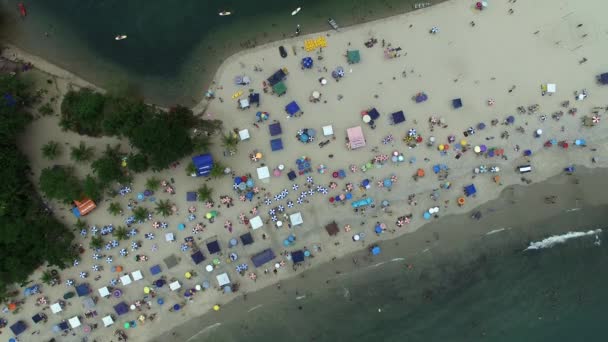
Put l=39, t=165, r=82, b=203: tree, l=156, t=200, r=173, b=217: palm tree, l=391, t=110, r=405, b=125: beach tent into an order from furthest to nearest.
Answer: l=391, t=110, r=405, b=125: beach tent, l=156, t=200, r=173, b=217: palm tree, l=39, t=165, r=82, b=203: tree

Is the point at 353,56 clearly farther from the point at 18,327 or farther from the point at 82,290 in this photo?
the point at 18,327

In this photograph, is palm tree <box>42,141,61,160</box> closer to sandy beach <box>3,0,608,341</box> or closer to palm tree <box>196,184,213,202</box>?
sandy beach <box>3,0,608,341</box>

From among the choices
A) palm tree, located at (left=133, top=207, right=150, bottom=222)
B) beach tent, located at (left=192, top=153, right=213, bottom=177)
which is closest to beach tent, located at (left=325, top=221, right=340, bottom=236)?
beach tent, located at (left=192, top=153, right=213, bottom=177)

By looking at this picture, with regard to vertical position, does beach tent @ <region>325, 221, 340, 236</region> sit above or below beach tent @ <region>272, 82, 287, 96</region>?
below

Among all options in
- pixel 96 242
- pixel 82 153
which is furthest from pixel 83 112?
pixel 96 242

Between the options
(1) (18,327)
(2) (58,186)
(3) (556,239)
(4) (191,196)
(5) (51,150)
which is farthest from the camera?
(3) (556,239)

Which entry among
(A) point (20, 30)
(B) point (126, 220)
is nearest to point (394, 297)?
(B) point (126, 220)
